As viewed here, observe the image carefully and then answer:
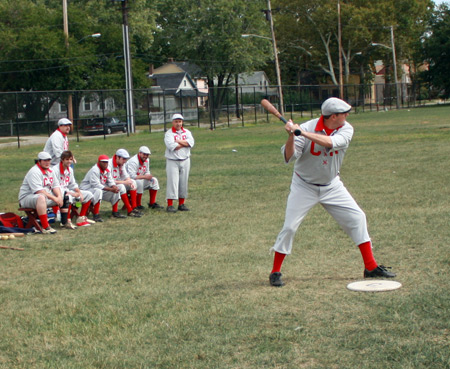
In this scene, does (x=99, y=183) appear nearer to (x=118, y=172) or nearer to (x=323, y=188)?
(x=118, y=172)

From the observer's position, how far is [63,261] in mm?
8375

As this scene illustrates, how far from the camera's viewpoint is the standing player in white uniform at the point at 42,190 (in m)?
10.4

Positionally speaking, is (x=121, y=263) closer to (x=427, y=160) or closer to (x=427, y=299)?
(x=427, y=299)

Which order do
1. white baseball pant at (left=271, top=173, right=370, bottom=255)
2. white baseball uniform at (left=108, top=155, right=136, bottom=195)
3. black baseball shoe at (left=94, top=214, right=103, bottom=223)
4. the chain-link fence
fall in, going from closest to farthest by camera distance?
white baseball pant at (left=271, top=173, right=370, bottom=255)
black baseball shoe at (left=94, top=214, right=103, bottom=223)
white baseball uniform at (left=108, top=155, right=136, bottom=195)
the chain-link fence

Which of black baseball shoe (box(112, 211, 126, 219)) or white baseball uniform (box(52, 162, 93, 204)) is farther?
black baseball shoe (box(112, 211, 126, 219))

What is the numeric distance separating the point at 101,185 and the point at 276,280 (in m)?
5.87

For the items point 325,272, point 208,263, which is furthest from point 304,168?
point 208,263

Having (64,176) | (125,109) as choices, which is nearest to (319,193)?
(64,176)

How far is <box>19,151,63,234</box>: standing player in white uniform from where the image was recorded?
10352mm

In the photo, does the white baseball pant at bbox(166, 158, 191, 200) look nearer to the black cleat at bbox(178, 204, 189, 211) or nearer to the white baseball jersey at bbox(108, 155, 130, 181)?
the black cleat at bbox(178, 204, 189, 211)

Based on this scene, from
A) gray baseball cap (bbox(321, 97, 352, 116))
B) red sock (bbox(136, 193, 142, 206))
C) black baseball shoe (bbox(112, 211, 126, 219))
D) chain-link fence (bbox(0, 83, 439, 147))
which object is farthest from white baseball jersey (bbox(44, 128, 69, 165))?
chain-link fence (bbox(0, 83, 439, 147))

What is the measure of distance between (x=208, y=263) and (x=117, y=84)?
50.0 meters

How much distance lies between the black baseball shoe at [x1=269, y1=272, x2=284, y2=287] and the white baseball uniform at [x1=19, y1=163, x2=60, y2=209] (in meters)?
5.19

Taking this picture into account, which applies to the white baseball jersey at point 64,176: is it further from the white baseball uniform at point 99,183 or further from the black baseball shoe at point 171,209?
the black baseball shoe at point 171,209
